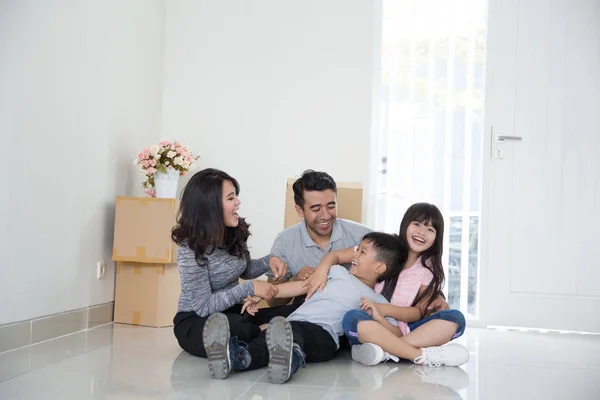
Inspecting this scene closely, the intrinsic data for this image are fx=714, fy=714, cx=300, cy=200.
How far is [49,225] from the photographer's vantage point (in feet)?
9.89

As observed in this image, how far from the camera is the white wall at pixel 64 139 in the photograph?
2.73 metres

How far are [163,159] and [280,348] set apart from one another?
1.78 metres

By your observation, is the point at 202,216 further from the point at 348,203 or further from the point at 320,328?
the point at 348,203

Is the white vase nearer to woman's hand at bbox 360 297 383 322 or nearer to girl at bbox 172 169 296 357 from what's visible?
girl at bbox 172 169 296 357

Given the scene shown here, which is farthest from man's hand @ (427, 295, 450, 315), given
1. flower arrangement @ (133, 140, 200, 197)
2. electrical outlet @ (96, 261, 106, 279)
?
electrical outlet @ (96, 261, 106, 279)

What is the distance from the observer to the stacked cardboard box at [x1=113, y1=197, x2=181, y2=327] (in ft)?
11.4

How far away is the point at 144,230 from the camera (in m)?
3.50

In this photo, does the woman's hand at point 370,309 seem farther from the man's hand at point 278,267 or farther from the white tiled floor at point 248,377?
the man's hand at point 278,267

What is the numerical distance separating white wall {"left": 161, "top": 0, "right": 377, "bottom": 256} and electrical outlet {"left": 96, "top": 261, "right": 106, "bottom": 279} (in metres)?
1.00

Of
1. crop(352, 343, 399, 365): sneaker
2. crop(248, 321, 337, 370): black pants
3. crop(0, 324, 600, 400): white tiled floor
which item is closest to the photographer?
crop(0, 324, 600, 400): white tiled floor

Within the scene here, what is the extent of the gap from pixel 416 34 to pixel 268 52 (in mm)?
937

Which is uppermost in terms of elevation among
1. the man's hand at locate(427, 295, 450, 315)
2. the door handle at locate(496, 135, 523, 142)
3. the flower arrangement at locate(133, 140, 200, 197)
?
the door handle at locate(496, 135, 523, 142)

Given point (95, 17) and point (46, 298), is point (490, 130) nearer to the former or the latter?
point (95, 17)

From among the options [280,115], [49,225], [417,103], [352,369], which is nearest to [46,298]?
[49,225]
